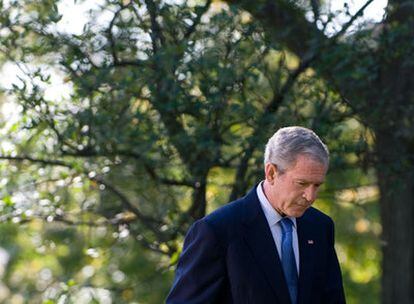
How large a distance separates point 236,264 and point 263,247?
0.47ft

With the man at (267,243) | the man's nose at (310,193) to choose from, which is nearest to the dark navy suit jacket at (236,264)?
the man at (267,243)

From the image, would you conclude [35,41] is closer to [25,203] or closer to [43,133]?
[43,133]

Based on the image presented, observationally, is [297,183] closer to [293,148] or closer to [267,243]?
[293,148]

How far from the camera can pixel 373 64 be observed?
8203 mm

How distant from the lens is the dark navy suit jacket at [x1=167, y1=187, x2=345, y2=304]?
182 inches

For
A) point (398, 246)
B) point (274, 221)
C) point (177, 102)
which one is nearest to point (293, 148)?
point (274, 221)

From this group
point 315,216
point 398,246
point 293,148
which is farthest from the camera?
point 398,246

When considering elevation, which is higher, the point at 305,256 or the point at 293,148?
the point at 293,148

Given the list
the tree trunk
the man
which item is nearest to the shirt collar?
the man

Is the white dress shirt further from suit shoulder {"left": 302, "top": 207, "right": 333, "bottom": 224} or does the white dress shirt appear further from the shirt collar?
suit shoulder {"left": 302, "top": 207, "right": 333, "bottom": 224}

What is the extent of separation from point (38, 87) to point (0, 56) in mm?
989

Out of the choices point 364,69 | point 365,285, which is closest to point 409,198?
point 364,69

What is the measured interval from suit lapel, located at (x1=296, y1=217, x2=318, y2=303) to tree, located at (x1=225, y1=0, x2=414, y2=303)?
321 centimetres

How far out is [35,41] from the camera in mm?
8070
